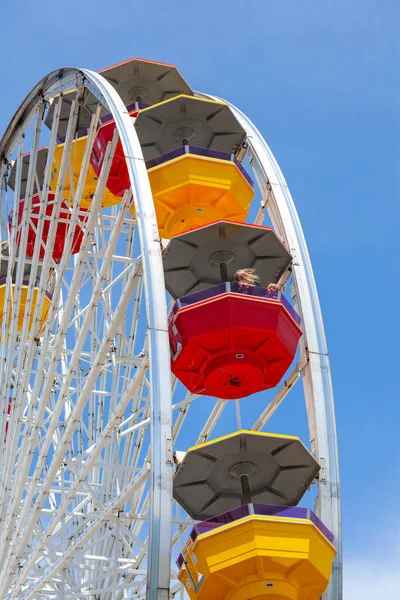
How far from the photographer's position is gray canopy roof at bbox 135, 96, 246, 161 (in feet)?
70.7

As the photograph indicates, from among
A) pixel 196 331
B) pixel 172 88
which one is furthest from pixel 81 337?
pixel 172 88

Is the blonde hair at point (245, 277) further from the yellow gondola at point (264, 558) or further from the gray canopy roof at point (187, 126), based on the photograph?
the gray canopy roof at point (187, 126)

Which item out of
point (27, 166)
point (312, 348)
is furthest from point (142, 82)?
point (312, 348)

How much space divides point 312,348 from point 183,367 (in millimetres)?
2235

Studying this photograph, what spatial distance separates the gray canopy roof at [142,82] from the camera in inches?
965

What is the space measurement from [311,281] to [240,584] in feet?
19.4

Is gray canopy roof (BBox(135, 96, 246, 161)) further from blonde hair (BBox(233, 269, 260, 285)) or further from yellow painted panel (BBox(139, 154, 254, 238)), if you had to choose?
blonde hair (BBox(233, 269, 260, 285))

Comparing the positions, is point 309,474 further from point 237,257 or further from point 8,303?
point 8,303

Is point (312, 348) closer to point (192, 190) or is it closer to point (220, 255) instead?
point (220, 255)

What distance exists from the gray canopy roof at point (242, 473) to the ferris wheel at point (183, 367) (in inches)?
1.1

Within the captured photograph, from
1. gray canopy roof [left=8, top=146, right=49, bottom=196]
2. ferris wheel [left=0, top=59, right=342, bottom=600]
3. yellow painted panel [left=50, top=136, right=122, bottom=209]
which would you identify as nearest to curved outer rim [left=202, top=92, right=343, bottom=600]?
ferris wheel [left=0, top=59, right=342, bottom=600]

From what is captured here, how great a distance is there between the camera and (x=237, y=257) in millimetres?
18875

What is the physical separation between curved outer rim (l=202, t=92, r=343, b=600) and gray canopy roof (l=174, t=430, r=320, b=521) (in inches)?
17.0

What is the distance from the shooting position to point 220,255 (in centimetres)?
1889
